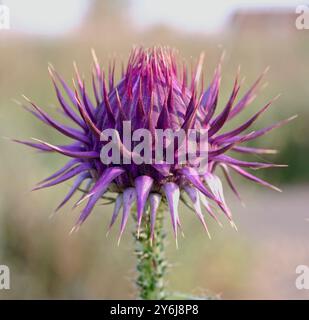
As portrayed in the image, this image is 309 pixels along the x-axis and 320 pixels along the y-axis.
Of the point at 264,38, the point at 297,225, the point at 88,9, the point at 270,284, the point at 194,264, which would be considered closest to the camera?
the point at 194,264

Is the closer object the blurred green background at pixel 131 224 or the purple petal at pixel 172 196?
the purple petal at pixel 172 196

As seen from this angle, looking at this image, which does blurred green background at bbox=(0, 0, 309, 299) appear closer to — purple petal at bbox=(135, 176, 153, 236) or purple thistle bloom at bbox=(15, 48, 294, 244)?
purple thistle bloom at bbox=(15, 48, 294, 244)

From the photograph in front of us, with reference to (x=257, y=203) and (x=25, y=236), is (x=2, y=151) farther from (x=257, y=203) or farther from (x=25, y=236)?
(x=257, y=203)

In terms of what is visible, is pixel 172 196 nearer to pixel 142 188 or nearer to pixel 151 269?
pixel 142 188

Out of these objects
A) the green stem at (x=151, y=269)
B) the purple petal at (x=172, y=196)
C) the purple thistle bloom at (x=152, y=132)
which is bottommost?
the green stem at (x=151, y=269)

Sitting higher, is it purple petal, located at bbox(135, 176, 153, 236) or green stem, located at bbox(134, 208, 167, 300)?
purple petal, located at bbox(135, 176, 153, 236)

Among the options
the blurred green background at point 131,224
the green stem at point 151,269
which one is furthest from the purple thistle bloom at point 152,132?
the green stem at point 151,269

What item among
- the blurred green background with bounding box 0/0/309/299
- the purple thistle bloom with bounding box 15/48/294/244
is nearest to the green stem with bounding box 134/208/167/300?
the blurred green background with bounding box 0/0/309/299

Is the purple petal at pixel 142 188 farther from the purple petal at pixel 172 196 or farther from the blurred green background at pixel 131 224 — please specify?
the blurred green background at pixel 131 224

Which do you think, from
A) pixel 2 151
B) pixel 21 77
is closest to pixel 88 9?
pixel 21 77
